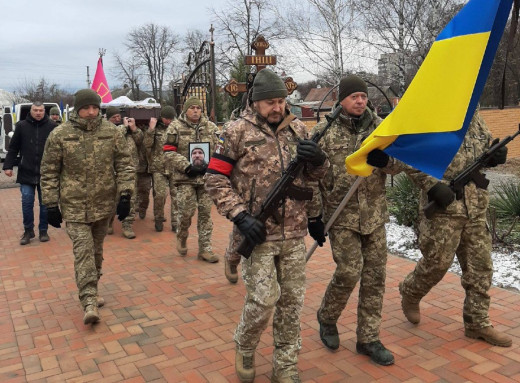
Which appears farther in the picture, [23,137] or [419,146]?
[23,137]

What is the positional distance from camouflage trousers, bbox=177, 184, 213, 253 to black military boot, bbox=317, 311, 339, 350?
2644mm

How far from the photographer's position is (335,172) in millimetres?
3660

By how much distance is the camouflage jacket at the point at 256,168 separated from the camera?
3311 millimetres

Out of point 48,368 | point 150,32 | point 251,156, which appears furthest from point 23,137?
point 150,32

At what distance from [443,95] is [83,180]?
304 cm

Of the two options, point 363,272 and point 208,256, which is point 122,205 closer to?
point 208,256

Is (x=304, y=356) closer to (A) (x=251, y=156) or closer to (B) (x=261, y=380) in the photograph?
(B) (x=261, y=380)

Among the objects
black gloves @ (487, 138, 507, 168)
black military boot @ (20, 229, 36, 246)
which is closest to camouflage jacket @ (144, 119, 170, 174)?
black military boot @ (20, 229, 36, 246)

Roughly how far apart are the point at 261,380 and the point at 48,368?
1559 mm

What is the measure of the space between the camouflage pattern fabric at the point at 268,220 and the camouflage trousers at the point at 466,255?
1065 millimetres

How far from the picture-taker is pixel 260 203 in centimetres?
333

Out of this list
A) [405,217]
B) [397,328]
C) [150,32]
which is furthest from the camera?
[150,32]

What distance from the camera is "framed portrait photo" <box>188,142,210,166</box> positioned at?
6.39 m

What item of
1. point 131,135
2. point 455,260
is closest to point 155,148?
point 131,135
